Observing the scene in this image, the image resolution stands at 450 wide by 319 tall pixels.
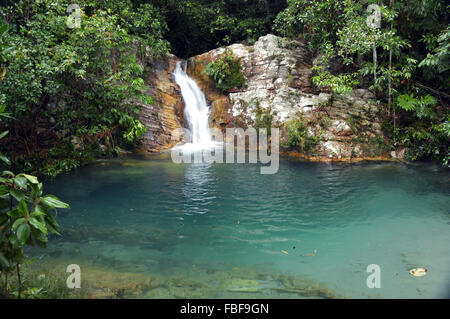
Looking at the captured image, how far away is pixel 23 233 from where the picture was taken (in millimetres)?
2449

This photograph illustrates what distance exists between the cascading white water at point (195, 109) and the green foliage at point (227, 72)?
0.98 metres

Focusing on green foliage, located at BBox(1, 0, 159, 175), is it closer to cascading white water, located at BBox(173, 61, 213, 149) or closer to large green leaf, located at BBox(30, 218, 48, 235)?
cascading white water, located at BBox(173, 61, 213, 149)

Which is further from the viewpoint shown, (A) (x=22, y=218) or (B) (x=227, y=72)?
(B) (x=227, y=72)

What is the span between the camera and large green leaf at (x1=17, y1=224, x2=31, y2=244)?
7.95 ft

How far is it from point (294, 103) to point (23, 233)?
447 inches

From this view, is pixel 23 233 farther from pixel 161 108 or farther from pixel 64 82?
pixel 161 108

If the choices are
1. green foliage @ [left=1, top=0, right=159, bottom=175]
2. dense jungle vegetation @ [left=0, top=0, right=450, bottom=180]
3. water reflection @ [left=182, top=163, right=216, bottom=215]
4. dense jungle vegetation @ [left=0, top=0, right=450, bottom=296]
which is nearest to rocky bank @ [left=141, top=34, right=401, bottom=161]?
dense jungle vegetation @ [left=0, top=0, right=450, bottom=296]

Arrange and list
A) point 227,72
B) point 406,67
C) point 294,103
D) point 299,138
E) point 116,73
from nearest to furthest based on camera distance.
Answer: point 116,73 < point 406,67 < point 299,138 < point 294,103 < point 227,72

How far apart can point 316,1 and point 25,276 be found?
1320cm

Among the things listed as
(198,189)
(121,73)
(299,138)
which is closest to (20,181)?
(198,189)

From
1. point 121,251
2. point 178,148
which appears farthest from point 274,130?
point 121,251

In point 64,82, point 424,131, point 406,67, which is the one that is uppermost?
point 406,67

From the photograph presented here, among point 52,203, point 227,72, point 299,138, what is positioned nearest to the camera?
point 52,203
